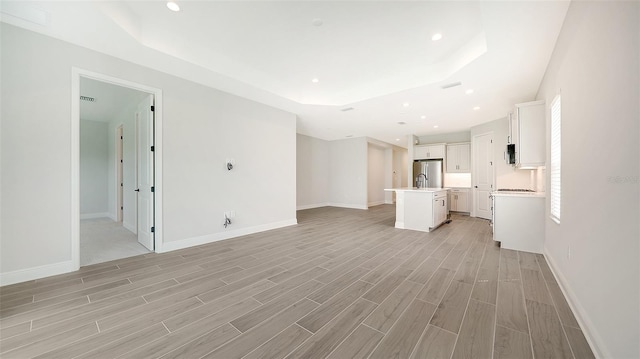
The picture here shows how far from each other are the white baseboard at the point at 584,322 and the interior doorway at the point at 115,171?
501 centimetres

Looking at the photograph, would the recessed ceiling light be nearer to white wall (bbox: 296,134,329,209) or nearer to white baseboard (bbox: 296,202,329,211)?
white wall (bbox: 296,134,329,209)

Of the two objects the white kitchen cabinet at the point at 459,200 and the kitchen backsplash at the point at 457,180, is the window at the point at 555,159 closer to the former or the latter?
the white kitchen cabinet at the point at 459,200

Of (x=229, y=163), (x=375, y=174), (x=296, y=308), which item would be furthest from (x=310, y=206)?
(x=296, y=308)

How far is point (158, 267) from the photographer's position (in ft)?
9.73

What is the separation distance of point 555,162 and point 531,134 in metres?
1.12

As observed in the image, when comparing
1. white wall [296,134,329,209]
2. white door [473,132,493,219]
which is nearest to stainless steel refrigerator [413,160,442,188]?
white door [473,132,493,219]

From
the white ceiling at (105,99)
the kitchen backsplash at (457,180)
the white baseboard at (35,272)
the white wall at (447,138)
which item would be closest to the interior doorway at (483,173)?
the white wall at (447,138)

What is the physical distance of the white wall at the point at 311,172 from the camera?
8.57m

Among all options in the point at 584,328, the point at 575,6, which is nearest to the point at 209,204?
the point at 584,328

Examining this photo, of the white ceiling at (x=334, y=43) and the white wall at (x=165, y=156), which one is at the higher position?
the white ceiling at (x=334, y=43)

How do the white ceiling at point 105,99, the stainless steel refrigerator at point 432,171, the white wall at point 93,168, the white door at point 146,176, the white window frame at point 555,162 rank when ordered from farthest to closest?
the stainless steel refrigerator at point 432,171
the white wall at point 93,168
the white ceiling at point 105,99
the white door at point 146,176
the white window frame at point 555,162

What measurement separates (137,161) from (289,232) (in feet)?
11.1

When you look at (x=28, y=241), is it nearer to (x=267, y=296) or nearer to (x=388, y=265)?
(x=267, y=296)

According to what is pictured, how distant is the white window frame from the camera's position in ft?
8.54
